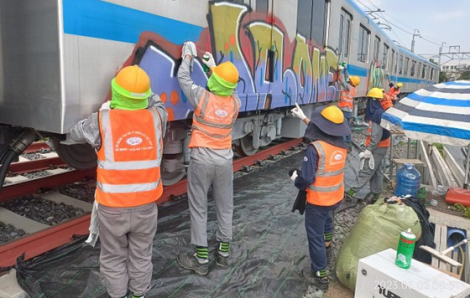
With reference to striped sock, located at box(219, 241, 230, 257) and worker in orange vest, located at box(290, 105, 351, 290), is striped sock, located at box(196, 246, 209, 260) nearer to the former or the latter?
striped sock, located at box(219, 241, 230, 257)

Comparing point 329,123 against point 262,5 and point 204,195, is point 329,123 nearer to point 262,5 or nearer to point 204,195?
point 204,195

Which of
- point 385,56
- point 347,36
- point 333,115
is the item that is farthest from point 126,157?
point 385,56

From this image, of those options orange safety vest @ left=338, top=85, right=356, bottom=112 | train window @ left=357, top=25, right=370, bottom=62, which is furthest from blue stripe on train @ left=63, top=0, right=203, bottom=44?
train window @ left=357, top=25, right=370, bottom=62

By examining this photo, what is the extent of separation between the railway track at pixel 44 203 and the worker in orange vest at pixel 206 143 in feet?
3.94

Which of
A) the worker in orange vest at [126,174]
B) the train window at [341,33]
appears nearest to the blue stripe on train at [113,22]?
the worker in orange vest at [126,174]

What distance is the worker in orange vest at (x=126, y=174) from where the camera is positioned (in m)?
2.52

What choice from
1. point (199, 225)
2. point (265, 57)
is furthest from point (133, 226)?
point (265, 57)

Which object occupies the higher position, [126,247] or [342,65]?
[342,65]

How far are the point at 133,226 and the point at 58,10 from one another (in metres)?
1.56

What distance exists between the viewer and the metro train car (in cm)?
269

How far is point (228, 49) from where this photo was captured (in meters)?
4.46

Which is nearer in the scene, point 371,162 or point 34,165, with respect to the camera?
point 371,162

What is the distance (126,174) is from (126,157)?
0.12 m

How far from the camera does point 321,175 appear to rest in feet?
10.7
